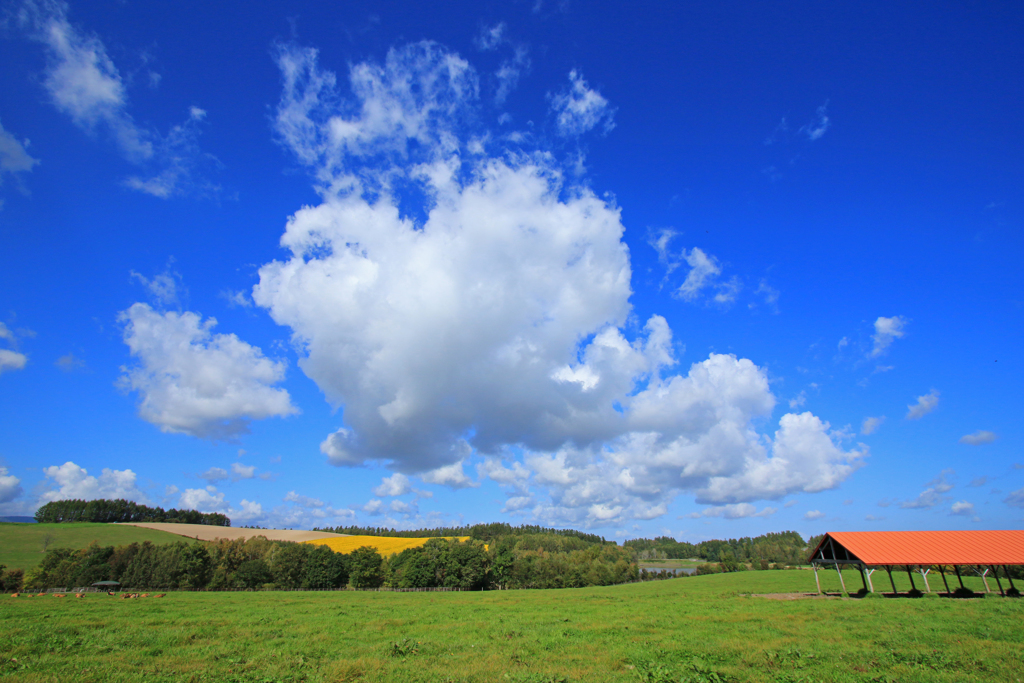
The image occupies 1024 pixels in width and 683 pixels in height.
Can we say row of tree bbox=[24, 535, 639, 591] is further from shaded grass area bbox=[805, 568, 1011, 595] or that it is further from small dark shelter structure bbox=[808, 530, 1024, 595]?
small dark shelter structure bbox=[808, 530, 1024, 595]

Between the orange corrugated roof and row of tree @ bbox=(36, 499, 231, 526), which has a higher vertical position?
row of tree @ bbox=(36, 499, 231, 526)

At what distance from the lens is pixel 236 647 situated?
1783 centimetres

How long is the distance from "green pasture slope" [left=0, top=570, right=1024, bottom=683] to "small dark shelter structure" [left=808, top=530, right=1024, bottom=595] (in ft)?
28.0

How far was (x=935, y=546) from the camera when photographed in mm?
Result: 40094

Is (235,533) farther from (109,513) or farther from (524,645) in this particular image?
(524,645)

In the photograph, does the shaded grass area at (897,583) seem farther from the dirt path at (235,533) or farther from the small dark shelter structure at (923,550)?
the dirt path at (235,533)

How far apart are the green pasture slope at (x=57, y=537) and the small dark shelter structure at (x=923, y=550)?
108 m

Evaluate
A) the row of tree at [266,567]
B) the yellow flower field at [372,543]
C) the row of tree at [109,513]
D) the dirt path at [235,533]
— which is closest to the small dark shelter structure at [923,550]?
the row of tree at [266,567]

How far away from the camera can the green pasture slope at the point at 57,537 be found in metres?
78.5

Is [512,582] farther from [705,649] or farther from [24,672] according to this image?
[24,672]

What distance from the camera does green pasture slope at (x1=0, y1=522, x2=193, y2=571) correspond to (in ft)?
258

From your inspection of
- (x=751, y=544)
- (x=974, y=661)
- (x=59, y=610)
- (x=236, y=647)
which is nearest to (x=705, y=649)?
(x=974, y=661)

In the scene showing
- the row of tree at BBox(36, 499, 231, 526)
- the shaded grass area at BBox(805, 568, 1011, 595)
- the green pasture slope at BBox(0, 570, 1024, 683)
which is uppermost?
the row of tree at BBox(36, 499, 231, 526)

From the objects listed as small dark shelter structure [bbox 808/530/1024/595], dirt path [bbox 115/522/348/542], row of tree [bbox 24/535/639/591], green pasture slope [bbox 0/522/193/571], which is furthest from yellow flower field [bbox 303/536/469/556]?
small dark shelter structure [bbox 808/530/1024/595]
